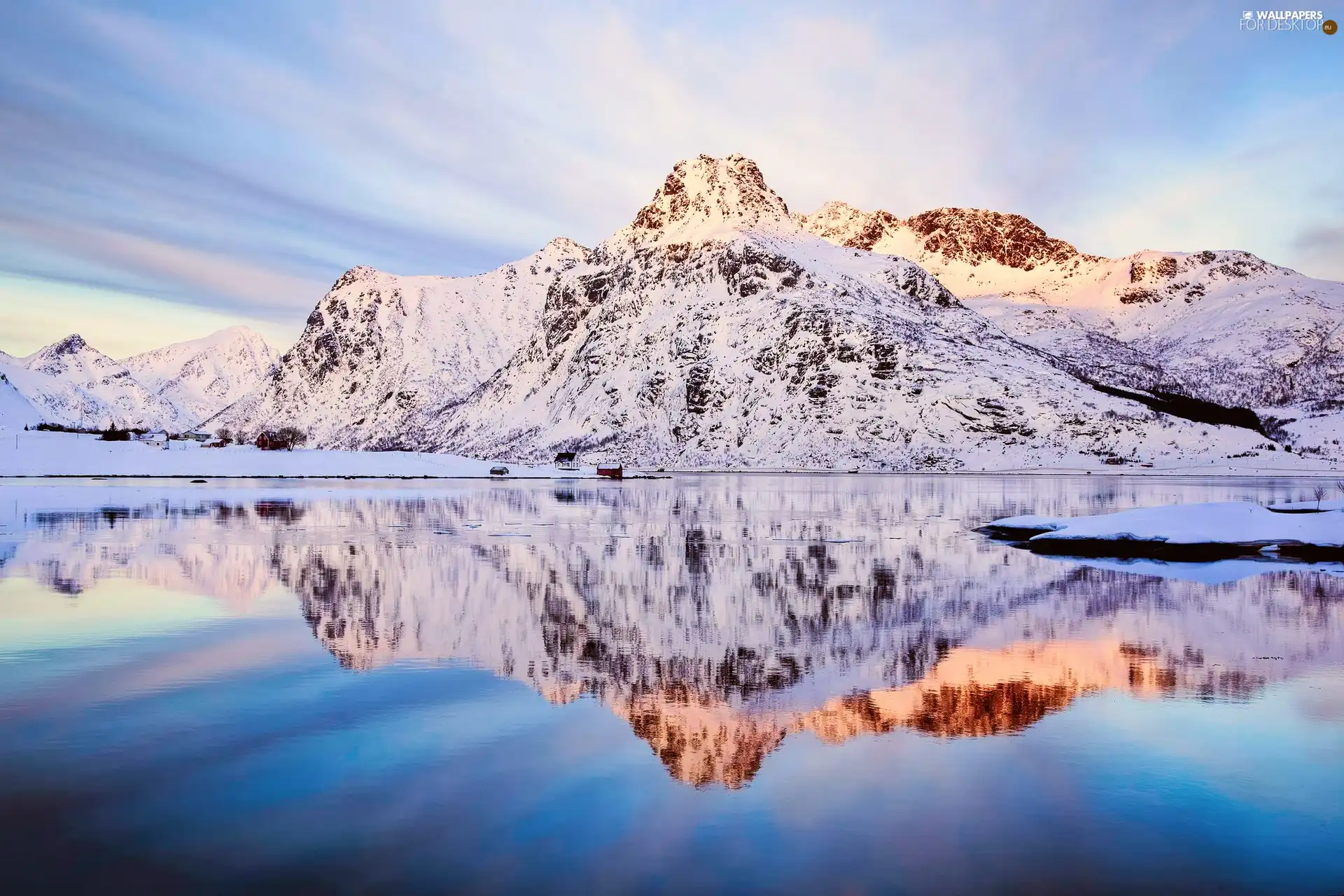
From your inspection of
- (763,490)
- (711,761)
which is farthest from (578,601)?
(763,490)

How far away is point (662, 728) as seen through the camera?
15.3 metres

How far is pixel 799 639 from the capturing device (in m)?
22.4

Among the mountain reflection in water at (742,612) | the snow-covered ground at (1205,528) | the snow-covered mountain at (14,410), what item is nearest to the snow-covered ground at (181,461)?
the snow-covered mountain at (14,410)

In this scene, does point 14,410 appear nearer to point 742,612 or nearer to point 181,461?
point 181,461

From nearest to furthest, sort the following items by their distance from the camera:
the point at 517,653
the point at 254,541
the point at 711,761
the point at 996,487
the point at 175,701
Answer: the point at 711,761 → the point at 175,701 → the point at 517,653 → the point at 254,541 → the point at 996,487

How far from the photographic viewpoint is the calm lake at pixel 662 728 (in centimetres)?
1036

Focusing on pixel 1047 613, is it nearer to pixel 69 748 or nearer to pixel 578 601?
pixel 578 601

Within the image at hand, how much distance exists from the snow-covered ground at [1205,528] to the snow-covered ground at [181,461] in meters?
95.0

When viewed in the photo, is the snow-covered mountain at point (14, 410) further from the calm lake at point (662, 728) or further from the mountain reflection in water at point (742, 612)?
the calm lake at point (662, 728)

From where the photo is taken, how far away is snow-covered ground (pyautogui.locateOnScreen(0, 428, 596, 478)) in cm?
11300

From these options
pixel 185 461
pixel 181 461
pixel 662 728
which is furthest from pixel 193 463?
pixel 662 728

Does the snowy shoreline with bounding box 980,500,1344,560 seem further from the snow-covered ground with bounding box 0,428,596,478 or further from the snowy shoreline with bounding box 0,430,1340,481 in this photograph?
the snow-covered ground with bounding box 0,428,596,478

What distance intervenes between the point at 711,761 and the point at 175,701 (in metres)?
8.97

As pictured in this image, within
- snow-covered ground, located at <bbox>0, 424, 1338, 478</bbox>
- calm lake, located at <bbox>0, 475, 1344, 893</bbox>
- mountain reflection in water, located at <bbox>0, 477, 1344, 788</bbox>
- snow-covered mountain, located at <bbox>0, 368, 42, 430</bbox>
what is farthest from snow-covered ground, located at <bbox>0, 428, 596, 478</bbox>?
calm lake, located at <bbox>0, 475, 1344, 893</bbox>
